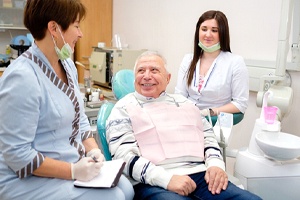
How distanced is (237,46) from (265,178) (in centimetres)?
140

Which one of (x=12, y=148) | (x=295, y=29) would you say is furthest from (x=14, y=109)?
(x=295, y=29)

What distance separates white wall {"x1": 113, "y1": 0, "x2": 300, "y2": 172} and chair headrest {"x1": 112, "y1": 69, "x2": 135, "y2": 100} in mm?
1169

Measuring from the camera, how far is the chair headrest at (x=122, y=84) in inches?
72.9

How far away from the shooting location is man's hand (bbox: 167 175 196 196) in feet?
4.25

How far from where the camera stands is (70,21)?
120 cm

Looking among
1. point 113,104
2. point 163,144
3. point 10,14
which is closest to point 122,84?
point 113,104

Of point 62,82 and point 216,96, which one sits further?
point 216,96

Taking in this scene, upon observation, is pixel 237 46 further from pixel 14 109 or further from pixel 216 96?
pixel 14 109

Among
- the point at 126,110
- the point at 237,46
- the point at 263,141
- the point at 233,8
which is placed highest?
the point at 233,8

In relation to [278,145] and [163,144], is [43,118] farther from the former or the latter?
[278,145]

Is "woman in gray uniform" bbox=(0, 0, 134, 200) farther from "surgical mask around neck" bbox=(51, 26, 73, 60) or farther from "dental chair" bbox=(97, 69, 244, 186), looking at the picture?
"dental chair" bbox=(97, 69, 244, 186)

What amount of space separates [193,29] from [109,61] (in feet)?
3.22

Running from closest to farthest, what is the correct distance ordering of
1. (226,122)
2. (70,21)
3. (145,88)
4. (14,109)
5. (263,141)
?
(14,109) → (70,21) → (263,141) → (145,88) → (226,122)

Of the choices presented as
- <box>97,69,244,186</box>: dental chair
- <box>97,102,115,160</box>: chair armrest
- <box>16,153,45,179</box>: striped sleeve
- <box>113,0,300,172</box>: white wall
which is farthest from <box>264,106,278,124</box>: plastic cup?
<box>16,153,45,179</box>: striped sleeve
